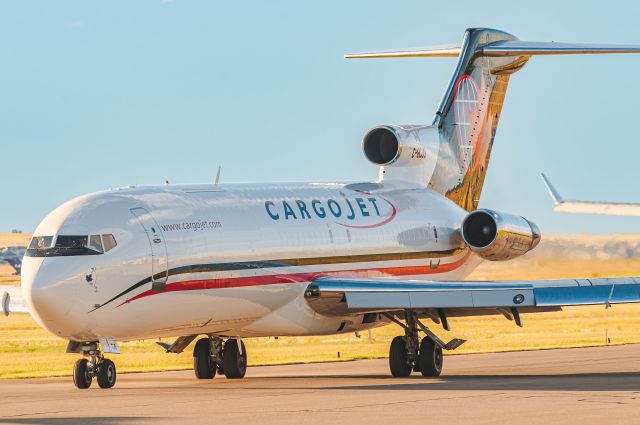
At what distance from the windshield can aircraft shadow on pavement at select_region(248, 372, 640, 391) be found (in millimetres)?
4439

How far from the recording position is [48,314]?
970 inches

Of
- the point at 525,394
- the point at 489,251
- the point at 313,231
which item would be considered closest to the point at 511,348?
the point at 489,251

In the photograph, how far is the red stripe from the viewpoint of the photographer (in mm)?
26531

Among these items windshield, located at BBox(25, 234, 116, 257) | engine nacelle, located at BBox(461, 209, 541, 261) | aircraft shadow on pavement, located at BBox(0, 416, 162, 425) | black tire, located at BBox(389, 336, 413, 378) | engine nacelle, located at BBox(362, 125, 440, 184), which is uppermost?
engine nacelle, located at BBox(362, 125, 440, 184)

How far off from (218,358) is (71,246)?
714 centimetres

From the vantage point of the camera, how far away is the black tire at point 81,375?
26000 mm

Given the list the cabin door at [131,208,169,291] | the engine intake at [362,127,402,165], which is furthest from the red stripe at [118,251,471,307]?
the engine intake at [362,127,402,165]

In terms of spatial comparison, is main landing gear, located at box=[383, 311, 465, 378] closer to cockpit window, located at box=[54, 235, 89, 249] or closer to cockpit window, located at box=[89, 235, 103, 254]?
cockpit window, located at box=[89, 235, 103, 254]

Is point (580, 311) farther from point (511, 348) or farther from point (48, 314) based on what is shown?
point (48, 314)

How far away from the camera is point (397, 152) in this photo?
35.2m

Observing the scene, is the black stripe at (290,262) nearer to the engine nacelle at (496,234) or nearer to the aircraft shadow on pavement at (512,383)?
the engine nacelle at (496,234)

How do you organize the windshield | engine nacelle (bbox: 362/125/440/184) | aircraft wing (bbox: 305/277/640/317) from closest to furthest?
the windshield
aircraft wing (bbox: 305/277/640/317)
engine nacelle (bbox: 362/125/440/184)

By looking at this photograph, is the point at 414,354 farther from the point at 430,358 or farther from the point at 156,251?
the point at 156,251

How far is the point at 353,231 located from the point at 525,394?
9.90 m
